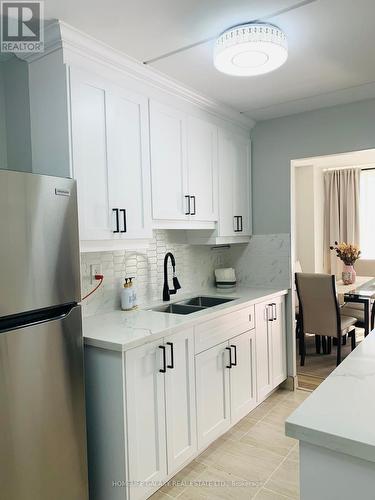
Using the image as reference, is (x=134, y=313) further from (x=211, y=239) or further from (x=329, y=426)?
(x=329, y=426)

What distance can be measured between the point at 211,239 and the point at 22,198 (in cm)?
182

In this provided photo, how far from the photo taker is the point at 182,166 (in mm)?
2701

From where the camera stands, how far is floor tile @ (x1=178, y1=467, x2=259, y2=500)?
207 cm

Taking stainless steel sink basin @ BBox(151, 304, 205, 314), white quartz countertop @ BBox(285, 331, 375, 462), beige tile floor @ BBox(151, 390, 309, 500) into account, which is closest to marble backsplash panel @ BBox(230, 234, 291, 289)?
stainless steel sink basin @ BBox(151, 304, 205, 314)

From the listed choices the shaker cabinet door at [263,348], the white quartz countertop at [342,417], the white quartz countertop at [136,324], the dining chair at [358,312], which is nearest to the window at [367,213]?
the dining chair at [358,312]

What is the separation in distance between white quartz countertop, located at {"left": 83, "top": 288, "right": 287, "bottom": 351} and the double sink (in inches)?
1.9

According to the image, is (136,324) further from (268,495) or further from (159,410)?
(268,495)

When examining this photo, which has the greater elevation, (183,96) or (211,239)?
(183,96)

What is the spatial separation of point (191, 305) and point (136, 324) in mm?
964

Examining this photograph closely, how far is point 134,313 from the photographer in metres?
2.49

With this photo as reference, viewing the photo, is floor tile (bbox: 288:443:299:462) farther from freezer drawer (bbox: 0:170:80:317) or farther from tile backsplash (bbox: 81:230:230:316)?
freezer drawer (bbox: 0:170:80:317)

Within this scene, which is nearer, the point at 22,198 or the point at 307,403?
the point at 307,403

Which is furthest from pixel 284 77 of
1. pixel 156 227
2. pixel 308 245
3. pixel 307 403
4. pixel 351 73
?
pixel 308 245

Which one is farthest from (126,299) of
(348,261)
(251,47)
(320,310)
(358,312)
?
(348,261)
